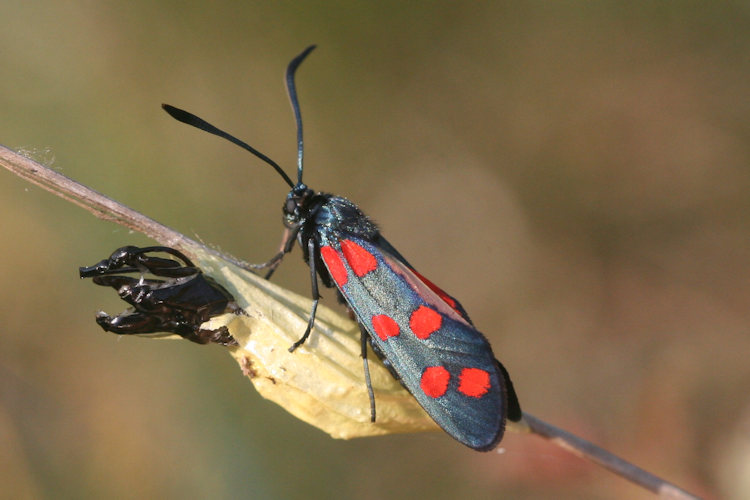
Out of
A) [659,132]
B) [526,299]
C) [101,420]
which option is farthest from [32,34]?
[659,132]

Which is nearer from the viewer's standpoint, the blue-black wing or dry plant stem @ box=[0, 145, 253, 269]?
dry plant stem @ box=[0, 145, 253, 269]

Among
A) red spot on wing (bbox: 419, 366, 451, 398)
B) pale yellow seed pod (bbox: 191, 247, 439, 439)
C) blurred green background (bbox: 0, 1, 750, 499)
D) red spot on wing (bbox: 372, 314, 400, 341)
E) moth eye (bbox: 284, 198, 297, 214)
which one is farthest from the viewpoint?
blurred green background (bbox: 0, 1, 750, 499)

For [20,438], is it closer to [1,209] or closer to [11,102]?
[1,209]

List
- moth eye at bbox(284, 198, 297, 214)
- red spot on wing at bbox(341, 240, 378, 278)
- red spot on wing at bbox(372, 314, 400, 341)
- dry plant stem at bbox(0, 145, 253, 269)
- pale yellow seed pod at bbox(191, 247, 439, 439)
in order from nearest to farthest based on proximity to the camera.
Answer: dry plant stem at bbox(0, 145, 253, 269) → pale yellow seed pod at bbox(191, 247, 439, 439) → red spot on wing at bbox(372, 314, 400, 341) → red spot on wing at bbox(341, 240, 378, 278) → moth eye at bbox(284, 198, 297, 214)

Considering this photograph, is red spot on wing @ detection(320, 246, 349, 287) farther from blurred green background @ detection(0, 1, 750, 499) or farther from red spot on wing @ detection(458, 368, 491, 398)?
blurred green background @ detection(0, 1, 750, 499)

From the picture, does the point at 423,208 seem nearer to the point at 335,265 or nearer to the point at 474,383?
the point at 335,265

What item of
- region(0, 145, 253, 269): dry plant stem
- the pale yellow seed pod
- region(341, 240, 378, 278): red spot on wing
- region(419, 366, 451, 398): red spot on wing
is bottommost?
the pale yellow seed pod

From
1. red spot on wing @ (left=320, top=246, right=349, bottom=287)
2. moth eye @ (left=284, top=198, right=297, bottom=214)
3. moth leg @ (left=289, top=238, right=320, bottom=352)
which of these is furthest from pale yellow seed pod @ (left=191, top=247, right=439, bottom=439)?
moth eye @ (left=284, top=198, right=297, bottom=214)

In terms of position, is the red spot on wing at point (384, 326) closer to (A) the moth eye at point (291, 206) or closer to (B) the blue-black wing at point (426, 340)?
(B) the blue-black wing at point (426, 340)

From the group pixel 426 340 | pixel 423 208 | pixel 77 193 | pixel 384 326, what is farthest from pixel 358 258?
pixel 423 208
